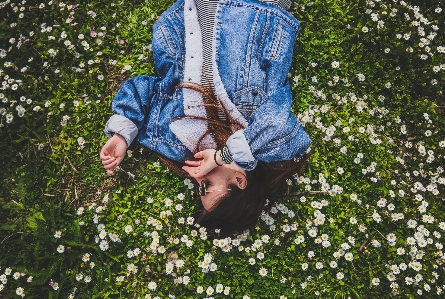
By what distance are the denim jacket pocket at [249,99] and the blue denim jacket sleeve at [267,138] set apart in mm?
320

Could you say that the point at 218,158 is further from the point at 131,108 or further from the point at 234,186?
the point at 131,108

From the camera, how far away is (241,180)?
3.71 metres

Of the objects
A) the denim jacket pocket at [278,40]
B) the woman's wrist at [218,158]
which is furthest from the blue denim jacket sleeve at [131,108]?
the denim jacket pocket at [278,40]

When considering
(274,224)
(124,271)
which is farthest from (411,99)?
(124,271)

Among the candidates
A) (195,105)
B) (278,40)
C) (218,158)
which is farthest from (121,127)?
(278,40)

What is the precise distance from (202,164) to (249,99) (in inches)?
32.8

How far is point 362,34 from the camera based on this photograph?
5.04 m

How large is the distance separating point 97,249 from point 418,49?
452 centimetres

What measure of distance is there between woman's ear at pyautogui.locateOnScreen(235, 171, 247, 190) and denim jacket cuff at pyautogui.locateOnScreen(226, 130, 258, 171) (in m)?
0.14

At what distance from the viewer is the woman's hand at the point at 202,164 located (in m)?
3.72

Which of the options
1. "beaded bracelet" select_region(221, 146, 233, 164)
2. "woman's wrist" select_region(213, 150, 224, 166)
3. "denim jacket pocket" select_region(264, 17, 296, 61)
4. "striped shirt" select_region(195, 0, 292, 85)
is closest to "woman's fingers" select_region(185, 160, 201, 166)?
"woman's wrist" select_region(213, 150, 224, 166)

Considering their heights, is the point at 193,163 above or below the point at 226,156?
below

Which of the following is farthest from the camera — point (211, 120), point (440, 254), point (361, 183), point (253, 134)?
point (361, 183)

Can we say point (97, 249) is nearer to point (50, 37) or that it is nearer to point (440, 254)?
point (50, 37)
